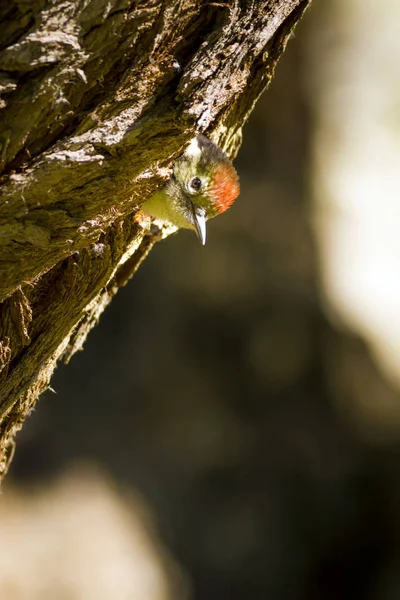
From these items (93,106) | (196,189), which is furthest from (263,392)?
(93,106)

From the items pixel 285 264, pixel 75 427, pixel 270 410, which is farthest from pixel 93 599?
pixel 285 264

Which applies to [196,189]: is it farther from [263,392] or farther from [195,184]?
[263,392]

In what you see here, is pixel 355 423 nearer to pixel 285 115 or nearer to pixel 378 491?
pixel 378 491

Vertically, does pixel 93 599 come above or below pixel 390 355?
below

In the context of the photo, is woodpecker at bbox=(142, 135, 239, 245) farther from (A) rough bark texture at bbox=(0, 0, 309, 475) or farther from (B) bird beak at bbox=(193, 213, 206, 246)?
(A) rough bark texture at bbox=(0, 0, 309, 475)

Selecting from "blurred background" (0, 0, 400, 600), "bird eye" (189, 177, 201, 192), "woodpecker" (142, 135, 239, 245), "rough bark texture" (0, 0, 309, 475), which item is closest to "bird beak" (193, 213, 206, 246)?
"woodpecker" (142, 135, 239, 245)

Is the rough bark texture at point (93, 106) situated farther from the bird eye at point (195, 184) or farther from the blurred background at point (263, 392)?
the blurred background at point (263, 392)
